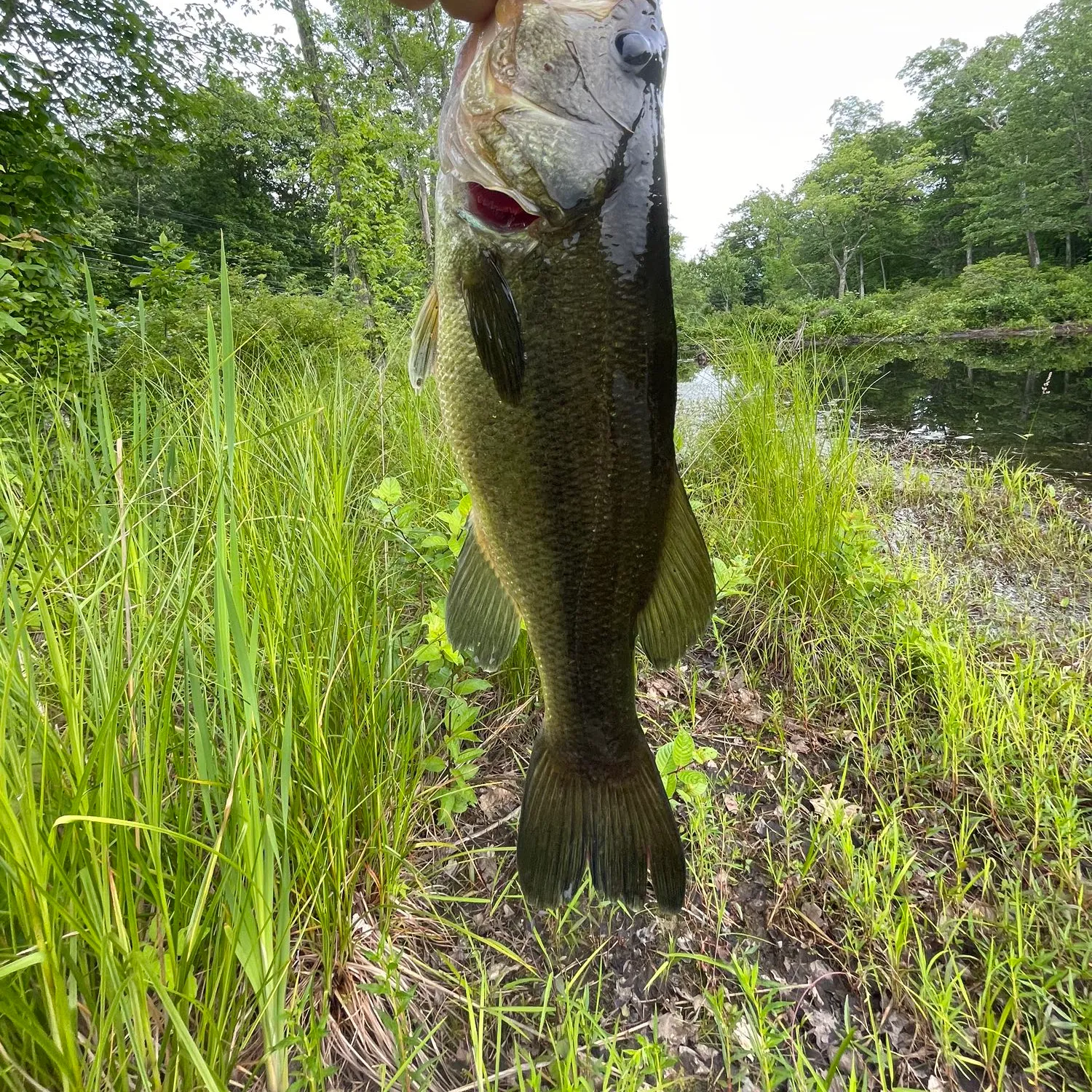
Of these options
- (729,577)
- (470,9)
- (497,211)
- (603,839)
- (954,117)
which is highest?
(954,117)

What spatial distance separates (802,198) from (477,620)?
4958 cm

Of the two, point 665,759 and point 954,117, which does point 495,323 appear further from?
point 954,117

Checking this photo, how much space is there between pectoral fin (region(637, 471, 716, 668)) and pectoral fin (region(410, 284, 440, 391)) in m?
0.58

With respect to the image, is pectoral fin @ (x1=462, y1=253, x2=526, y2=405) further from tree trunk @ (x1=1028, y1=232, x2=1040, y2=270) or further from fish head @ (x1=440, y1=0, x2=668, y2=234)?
tree trunk @ (x1=1028, y1=232, x2=1040, y2=270)

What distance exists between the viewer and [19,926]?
986mm

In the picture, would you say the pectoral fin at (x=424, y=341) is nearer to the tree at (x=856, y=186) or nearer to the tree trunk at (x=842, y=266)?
the tree at (x=856, y=186)

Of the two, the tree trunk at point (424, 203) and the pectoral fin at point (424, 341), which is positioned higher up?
the tree trunk at point (424, 203)

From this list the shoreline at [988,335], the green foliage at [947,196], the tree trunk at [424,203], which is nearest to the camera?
the tree trunk at [424,203]

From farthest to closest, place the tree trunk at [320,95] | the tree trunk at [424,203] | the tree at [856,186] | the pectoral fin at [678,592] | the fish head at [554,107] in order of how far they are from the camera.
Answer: the tree at [856,186] → the tree trunk at [424,203] → the tree trunk at [320,95] → the pectoral fin at [678,592] → the fish head at [554,107]

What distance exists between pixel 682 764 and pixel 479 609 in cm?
97

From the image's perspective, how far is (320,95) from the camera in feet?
30.1

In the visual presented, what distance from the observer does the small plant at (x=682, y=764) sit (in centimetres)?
186

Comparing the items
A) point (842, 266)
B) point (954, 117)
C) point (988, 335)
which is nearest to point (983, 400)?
point (988, 335)

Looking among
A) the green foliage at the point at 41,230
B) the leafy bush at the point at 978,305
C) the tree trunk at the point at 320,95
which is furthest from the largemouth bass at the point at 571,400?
the leafy bush at the point at 978,305
